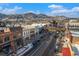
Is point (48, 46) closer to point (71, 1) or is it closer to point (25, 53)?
point (25, 53)

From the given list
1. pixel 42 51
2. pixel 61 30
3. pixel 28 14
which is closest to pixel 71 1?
pixel 61 30

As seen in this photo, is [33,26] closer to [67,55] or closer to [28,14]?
[28,14]

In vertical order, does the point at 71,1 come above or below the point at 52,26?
above

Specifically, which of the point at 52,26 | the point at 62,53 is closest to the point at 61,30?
the point at 52,26

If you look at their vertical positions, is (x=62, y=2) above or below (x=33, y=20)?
above

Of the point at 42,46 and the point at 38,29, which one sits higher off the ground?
the point at 38,29

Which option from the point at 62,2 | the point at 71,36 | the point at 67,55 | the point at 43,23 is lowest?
the point at 67,55
